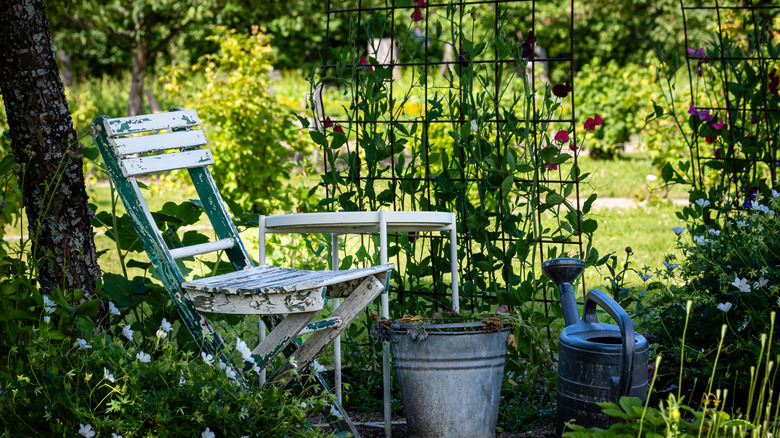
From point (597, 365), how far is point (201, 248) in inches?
46.1

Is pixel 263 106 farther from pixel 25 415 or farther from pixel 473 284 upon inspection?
pixel 25 415

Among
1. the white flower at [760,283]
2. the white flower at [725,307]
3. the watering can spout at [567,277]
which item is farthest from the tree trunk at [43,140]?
the white flower at [760,283]

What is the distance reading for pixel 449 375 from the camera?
6.79ft

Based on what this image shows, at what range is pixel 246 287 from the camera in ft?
6.04

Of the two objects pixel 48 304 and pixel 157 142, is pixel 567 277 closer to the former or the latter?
pixel 157 142

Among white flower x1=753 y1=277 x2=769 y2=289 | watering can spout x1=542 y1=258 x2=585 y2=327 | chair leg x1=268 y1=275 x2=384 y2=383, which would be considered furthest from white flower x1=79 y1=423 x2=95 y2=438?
white flower x1=753 y1=277 x2=769 y2=289

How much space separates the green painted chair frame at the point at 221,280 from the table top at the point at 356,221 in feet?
0.47

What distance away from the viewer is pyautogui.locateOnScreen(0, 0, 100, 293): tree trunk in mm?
2318

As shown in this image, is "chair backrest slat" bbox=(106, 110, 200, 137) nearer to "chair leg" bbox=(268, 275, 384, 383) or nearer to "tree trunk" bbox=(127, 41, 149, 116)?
"chair leg" bbox=(268, 275, 384, 383)

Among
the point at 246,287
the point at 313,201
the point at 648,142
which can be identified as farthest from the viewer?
the point at 648,142

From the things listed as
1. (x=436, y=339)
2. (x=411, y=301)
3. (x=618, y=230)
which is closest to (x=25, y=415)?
(x=436, y=339)

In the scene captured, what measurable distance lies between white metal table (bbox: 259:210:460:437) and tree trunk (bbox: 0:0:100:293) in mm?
626

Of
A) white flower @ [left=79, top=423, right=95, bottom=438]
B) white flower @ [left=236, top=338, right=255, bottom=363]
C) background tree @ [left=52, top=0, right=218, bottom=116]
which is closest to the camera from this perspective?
white flower @ [left=79, top=423, right=95, bottom=438]

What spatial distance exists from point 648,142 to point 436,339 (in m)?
6.00
